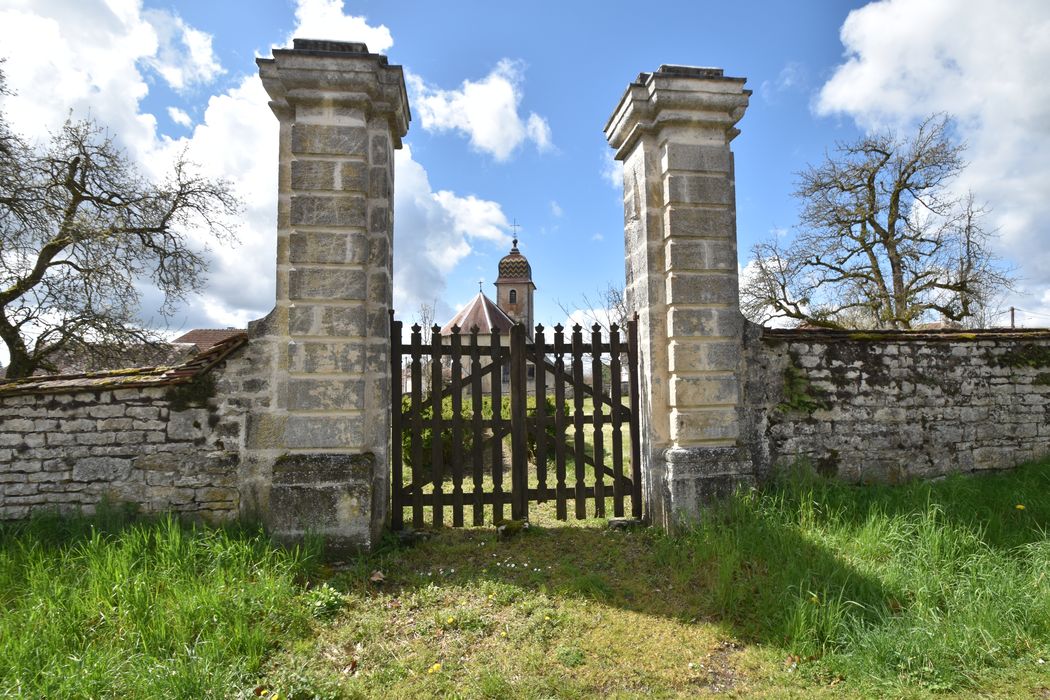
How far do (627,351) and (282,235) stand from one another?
3.17 metres

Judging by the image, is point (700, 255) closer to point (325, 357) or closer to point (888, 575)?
point (888, 575)

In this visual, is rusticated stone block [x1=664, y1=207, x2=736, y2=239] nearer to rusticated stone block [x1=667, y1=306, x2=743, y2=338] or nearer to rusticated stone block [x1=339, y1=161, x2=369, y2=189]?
rusticated stone block [x1=667, y1=306, x2=743, y2=338]

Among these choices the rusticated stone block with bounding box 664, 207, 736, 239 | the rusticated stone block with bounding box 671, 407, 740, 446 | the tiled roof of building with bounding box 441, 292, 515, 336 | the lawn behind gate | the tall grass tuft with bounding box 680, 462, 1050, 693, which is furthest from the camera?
the tiled roof of building with bounding box 441, 292, 515, 336

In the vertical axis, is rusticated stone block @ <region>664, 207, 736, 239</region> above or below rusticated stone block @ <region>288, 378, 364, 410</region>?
above

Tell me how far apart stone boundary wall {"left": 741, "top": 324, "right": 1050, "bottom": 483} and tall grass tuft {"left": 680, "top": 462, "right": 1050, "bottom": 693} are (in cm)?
34

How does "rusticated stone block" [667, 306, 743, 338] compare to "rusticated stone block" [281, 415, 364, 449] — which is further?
"rusticated stone block" [667, 306, 743, 338]

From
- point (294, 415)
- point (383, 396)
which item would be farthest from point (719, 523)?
point (294, 415)

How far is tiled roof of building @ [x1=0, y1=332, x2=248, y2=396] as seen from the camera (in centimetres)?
397

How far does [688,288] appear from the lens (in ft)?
14.6

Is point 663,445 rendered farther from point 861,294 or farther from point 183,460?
point 861,294

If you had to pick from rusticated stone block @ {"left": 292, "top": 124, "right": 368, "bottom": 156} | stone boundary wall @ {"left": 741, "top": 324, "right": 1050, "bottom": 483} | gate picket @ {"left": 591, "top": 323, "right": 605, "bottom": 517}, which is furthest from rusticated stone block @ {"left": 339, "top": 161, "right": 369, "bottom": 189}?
stone boundary wall @ {"left": 741, "top": 324, "right": 1050, "bottom": 483}

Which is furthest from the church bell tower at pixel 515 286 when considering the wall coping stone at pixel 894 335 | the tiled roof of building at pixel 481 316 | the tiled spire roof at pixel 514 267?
the wall coping stone at pixel 894 335

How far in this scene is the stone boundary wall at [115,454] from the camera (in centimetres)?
396

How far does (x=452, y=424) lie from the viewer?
4691 mm
